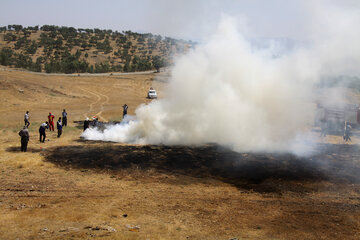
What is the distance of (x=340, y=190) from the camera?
12094 mm

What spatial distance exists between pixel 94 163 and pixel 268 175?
7.93m

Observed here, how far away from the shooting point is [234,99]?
19734mm

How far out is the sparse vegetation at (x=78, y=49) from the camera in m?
61.6

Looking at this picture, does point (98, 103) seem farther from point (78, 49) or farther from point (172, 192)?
point (78, 49)

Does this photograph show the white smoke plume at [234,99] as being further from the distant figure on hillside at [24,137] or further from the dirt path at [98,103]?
the dirt path at [98,103]

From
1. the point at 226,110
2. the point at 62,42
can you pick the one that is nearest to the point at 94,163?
the point at 226,110

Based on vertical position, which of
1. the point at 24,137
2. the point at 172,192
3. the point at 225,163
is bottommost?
the point at 172,192

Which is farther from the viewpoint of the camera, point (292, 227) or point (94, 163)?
point (94, 163)

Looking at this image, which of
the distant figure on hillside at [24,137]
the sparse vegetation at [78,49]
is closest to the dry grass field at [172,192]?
the distant figure on hillside at [24,137]

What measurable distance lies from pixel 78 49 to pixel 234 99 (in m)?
69.9

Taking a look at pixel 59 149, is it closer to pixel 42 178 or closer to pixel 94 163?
pixel 94 163

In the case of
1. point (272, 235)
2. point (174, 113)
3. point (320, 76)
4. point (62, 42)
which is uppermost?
point (62, 42)

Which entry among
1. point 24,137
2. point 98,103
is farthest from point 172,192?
point 98,103

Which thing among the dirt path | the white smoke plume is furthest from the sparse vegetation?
the white smoke plume
